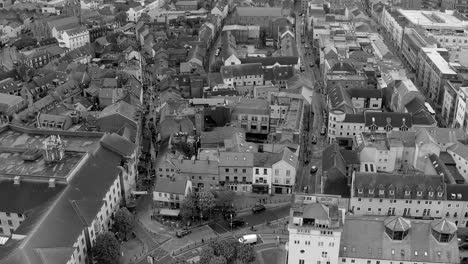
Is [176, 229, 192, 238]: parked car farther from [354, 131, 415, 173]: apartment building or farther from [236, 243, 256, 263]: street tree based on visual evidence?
[354, 131, 415, 173]: apartment building

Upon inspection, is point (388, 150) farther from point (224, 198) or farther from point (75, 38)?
point (75, 38)

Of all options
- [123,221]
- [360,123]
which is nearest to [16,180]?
[123,221]

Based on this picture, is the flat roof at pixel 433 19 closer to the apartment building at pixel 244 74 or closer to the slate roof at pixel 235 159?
the apartment building at pixel 244 74

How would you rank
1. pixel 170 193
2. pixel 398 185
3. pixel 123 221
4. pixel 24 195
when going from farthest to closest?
pixel 170 193
pixel 398 185
pixel 24 195
pixel 123 221

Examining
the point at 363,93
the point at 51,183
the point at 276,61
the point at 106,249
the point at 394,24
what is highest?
the point at 394,24

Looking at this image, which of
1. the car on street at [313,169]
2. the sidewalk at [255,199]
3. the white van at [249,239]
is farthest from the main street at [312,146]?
the white van at [249,239]

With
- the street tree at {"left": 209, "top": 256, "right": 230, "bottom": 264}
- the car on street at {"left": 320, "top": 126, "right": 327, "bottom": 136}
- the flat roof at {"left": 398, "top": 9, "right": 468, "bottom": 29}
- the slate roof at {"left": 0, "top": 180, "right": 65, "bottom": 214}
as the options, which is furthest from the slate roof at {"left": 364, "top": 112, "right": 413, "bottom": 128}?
the flat roof at {"left": 398, "top": 9, "right": 468, "bottom": 29}

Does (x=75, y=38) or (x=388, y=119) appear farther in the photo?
(x=75, y=38)

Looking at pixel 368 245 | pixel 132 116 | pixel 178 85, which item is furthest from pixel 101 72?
pixel 368 245
